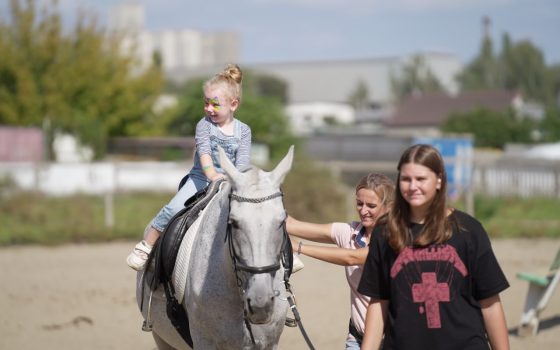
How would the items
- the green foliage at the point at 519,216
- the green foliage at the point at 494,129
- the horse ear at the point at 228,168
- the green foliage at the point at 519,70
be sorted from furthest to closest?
→ 1. the green foliage at the point at 519,70
2. the green foliage at the point at 494,129
3. the green foliage at the point at 519,216
4. the horse ear at the point at 228,168

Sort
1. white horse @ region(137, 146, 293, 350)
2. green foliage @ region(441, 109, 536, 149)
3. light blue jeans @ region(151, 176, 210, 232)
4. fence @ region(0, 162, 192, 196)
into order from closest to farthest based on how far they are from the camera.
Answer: white horse @ region(137, 146, 293, 350) → light blue jeans @ region(151, 176, 210, 232) → fence @ region(0, 162, 192, 196) → green foliage @ region(441, 109, 536, 149)

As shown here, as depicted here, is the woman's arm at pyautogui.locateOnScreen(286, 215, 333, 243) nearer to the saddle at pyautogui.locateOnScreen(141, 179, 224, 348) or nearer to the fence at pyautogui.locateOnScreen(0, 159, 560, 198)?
the saddle at pyautogui.locateOnScreen(141, 179, 224, 348)

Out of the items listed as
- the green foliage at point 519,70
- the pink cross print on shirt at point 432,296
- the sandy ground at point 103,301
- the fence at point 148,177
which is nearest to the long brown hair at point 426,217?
the pink cross print on shirt at point 432,296

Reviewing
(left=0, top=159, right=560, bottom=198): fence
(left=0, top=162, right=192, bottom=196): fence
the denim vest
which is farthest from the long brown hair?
(left=0, top=162, right=192, bottom=196): fence

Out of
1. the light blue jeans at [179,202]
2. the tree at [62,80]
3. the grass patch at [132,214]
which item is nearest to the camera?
the light blue jeans at [179,202]

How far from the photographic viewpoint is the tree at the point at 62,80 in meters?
33.2

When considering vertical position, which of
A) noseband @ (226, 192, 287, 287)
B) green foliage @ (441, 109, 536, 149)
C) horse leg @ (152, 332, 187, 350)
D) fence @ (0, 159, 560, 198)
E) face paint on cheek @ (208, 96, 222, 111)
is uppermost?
face paint on cheek @ (208, 96, 222, 111)

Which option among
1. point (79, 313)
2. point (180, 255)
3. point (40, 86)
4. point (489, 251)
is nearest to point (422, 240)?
point (489, 251)

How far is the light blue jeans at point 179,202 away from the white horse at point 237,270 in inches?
15.0

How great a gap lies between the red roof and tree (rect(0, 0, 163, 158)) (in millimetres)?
43684

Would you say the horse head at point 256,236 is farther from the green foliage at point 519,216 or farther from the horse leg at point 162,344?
the green foliage at point 519,216

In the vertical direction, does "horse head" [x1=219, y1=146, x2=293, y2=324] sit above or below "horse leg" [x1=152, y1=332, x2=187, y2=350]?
above

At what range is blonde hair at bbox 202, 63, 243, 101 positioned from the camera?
4.66 m

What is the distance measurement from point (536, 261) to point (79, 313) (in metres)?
7.91
